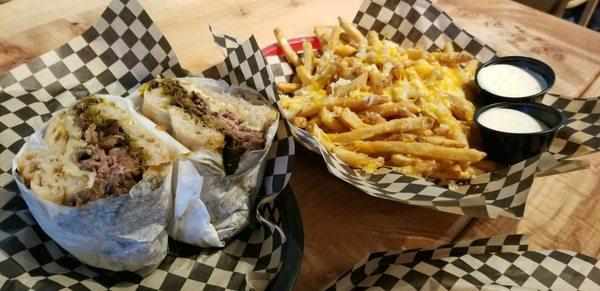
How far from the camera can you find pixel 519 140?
5.50 ft

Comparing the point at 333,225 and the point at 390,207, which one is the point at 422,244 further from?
the point at 333,225

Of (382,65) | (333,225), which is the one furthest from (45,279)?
(382,65)

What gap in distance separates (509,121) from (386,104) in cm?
47

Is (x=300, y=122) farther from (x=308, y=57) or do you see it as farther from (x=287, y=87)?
(x=308, y=57)

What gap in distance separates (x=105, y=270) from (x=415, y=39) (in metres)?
1.74

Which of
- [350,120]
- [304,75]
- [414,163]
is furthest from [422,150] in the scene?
[304,75]

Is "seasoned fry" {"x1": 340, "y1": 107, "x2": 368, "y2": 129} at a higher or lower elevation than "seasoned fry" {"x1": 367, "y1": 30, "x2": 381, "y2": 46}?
lower

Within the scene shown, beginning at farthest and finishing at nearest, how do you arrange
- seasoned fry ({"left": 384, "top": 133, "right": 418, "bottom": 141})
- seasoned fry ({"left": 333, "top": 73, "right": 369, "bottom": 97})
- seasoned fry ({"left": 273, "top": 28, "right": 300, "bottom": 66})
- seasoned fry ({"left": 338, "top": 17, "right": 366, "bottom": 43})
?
seasoned fry ({"left": 338, "top": 17, "right": 366, "bottom": 43}), seasoned fry ({"left": 273, "top": 28, "right": 300, "bottom": 66}), seasoned fry ({"left": 333, "top": 73, "right": 369, "bottom": 97}), seasoned fry ({"left": 384, "top": 133, "right": 418, "bottom": 141})

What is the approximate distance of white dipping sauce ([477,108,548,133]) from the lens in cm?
178

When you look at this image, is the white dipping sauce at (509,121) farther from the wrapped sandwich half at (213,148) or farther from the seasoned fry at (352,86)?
the wrapped sandwich half at (213,148)

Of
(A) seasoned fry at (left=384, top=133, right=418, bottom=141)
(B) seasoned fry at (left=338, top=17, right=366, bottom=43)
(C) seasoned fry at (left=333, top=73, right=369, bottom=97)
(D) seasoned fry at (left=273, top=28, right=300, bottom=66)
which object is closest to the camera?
(A) seasoned fry at (left=384, top=133, right=418, bottom=141)

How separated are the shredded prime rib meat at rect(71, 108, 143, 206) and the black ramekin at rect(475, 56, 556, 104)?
1.38m

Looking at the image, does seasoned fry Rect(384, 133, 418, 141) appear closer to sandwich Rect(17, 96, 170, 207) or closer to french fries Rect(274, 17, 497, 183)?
french fries Rect(274, 17, 497, 183)

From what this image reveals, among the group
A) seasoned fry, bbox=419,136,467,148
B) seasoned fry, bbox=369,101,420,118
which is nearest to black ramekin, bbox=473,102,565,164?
seasoned fry, bbox=419,136,467,148
